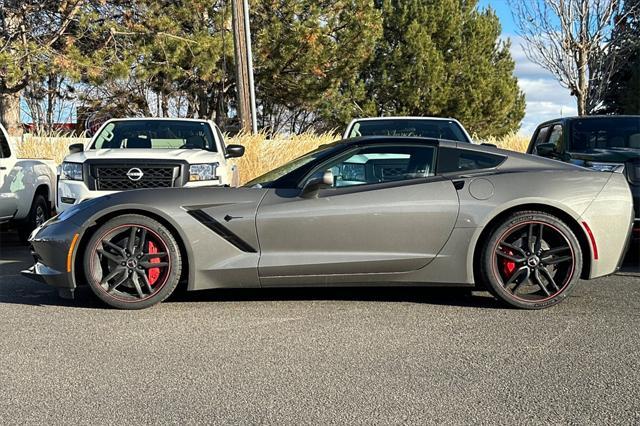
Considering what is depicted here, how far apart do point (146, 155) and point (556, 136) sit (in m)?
5.65

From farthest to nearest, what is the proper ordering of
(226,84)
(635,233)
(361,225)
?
(226,84) < (635,233) < (361,225)

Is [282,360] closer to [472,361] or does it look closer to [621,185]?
[472,361]

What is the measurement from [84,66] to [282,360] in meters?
17.7

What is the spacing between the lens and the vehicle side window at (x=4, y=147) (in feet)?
30.2

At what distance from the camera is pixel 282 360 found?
4176 mm

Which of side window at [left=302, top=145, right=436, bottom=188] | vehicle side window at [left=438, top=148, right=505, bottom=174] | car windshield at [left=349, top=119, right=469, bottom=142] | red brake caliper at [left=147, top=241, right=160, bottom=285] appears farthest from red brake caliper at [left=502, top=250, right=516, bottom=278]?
car windshield at [left=349, top=119, right=469, bottom=142]

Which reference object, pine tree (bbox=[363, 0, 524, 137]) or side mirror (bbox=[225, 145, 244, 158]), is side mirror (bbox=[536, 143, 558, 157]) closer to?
side mirror (bbox=[225, 145, 244, 158])

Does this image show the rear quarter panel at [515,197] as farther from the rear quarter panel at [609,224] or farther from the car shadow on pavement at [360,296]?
the car shadow on pavement at [360,296]

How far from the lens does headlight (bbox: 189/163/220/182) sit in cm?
812

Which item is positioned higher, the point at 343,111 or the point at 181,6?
the point at 181,6

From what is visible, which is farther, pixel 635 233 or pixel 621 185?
pixel 635 233

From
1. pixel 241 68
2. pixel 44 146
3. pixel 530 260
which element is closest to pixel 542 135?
pixel 530 260

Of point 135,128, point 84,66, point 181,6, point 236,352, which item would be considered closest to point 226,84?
point 181,6

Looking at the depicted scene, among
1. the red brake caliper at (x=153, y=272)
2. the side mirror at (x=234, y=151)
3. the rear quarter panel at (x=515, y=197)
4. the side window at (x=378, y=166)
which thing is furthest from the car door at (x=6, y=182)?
the rear quarter panel at (x=515, y=197)
